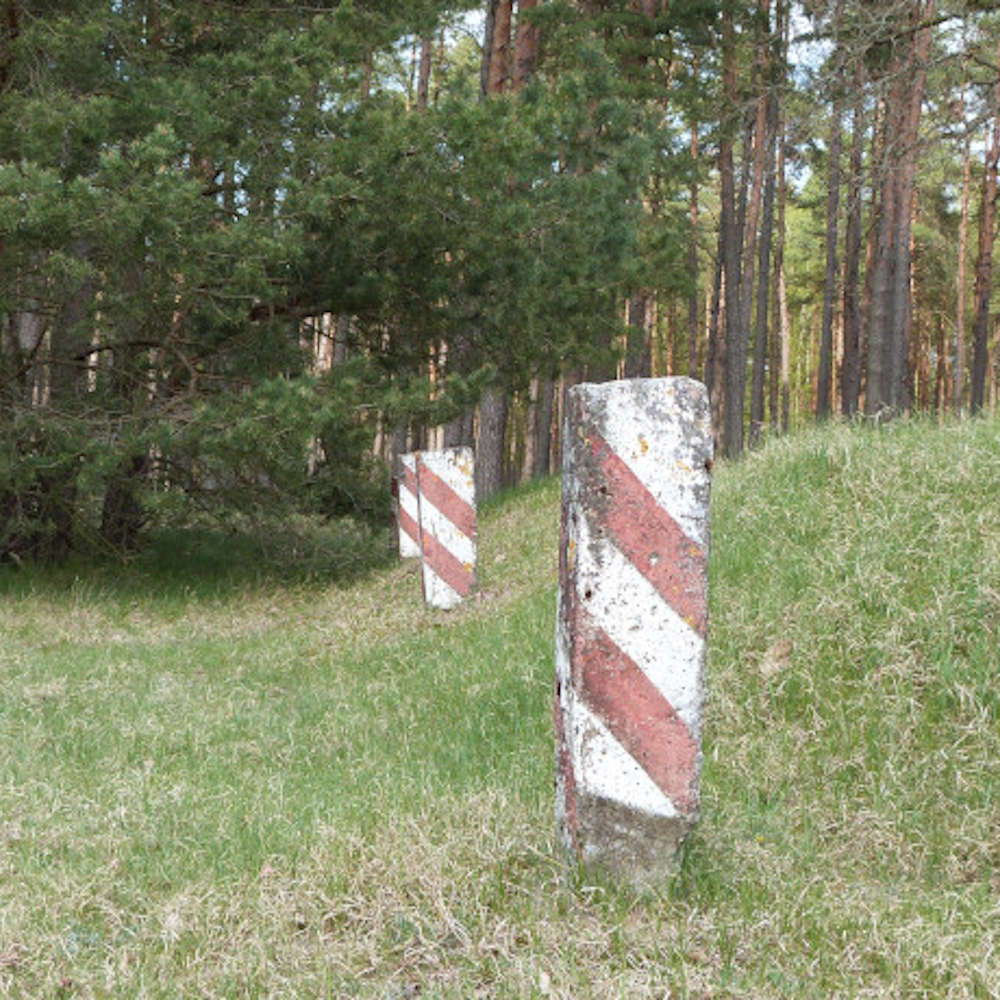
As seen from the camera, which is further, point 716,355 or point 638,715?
point 716,355

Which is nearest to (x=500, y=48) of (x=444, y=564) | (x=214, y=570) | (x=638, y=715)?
(x=214, y=570)

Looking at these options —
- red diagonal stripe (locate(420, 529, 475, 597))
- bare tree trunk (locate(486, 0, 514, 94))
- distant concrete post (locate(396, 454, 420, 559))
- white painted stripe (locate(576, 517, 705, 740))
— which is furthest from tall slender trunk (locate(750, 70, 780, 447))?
white painted stripe (locate(576, 517, 705, 740))

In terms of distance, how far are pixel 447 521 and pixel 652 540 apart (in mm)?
5766

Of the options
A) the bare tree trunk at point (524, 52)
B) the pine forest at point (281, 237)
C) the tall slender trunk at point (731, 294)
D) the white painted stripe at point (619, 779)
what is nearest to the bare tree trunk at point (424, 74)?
the bare tree trunk at point (524, 52)

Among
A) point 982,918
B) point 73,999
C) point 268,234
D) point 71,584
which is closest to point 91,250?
point 268,234

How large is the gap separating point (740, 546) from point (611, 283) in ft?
21.5

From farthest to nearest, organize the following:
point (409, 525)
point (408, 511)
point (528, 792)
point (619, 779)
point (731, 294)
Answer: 1. point (731, 294)
2. point (409, 525)
3. point (408, 511)
4. point (528, 792)
5. point (619, 779)

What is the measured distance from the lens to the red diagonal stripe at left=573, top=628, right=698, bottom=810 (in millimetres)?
2832

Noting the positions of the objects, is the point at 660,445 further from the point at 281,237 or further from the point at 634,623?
the point at 281,237

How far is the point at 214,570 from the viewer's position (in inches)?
473

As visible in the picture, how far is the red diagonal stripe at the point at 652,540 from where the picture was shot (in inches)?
114

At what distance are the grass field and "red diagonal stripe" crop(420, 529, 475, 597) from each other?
2.13ft

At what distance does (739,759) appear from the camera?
412 centimetres

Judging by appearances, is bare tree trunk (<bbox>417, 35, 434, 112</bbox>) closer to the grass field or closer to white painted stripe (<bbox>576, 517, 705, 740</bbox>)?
the grass field
